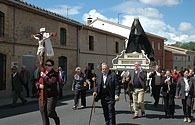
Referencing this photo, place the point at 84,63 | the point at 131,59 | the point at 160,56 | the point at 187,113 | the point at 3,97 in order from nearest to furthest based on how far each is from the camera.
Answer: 1. the point at 187,113
2. the point at 131,59
3. the point at 3,97
4. the point at 84,63
5. the point at 160,56

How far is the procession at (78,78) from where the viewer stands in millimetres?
6184

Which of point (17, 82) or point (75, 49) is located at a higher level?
point (75, 49)

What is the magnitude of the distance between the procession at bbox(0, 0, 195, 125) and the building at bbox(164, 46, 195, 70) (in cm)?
1739

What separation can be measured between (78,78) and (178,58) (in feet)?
122

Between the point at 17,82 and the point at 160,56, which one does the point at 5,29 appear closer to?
the point at 17,82

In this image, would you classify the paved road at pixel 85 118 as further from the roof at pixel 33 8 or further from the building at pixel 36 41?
the roof at pixel 33 8

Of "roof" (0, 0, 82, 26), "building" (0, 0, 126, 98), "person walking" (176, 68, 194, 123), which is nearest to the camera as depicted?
"person walking" (176, 68, 194, 123)

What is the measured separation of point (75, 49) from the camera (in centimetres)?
1866

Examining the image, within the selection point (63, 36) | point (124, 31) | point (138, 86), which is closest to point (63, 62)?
point (63, 36)

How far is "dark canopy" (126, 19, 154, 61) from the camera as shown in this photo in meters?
10.7

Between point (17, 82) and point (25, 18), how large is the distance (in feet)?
17.2

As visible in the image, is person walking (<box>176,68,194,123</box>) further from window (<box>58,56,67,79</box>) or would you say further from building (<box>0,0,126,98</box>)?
window (<box>58,56,67,79</box>)

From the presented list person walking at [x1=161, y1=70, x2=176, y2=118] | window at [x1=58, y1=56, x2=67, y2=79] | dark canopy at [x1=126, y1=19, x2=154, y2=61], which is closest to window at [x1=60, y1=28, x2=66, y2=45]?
window at [x1=58, y1=56, x2=67, y2=79]

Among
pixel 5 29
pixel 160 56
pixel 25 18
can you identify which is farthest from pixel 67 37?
pixel 160 56
